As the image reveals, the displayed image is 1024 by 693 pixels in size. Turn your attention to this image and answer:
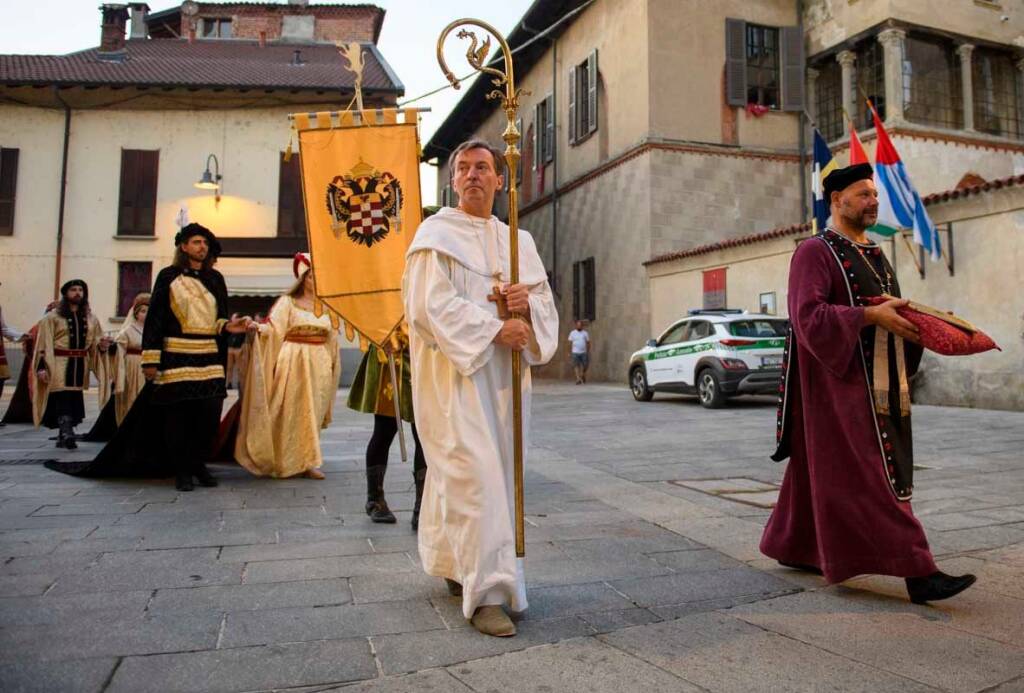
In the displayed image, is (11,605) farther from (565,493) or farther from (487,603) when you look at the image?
(565,493)

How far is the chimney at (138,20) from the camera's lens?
93.6 feet

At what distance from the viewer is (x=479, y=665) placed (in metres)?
2.53

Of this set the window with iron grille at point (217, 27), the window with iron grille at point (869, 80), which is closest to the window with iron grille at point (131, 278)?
the window with iron grille at point (217, 27)

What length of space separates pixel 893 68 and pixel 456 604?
1992 centimetres

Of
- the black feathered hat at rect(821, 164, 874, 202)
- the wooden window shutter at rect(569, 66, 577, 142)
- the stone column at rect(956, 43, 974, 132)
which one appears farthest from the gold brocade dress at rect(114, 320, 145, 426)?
the stone column at rect(956, 43, 974, 132)

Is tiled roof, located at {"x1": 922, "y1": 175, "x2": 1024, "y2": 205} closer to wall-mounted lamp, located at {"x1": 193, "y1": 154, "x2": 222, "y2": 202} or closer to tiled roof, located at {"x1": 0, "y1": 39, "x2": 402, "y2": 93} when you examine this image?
tiled roof, located at {"x1": 0, "y1": 39, "x2": 402, "y2": 93}

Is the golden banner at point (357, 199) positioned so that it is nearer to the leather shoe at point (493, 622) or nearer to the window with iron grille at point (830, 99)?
the leather shoe at point (493, 622)

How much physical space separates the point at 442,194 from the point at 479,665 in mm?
36335

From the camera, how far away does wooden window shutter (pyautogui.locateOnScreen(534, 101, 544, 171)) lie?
89.3 feet

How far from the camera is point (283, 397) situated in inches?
259

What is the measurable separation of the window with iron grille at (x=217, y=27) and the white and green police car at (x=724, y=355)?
2646cm

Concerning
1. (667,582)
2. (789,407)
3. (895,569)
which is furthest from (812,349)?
(667,582)

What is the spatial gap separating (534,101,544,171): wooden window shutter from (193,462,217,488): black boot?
74.0 feet

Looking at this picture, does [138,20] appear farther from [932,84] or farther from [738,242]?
[932,84]
